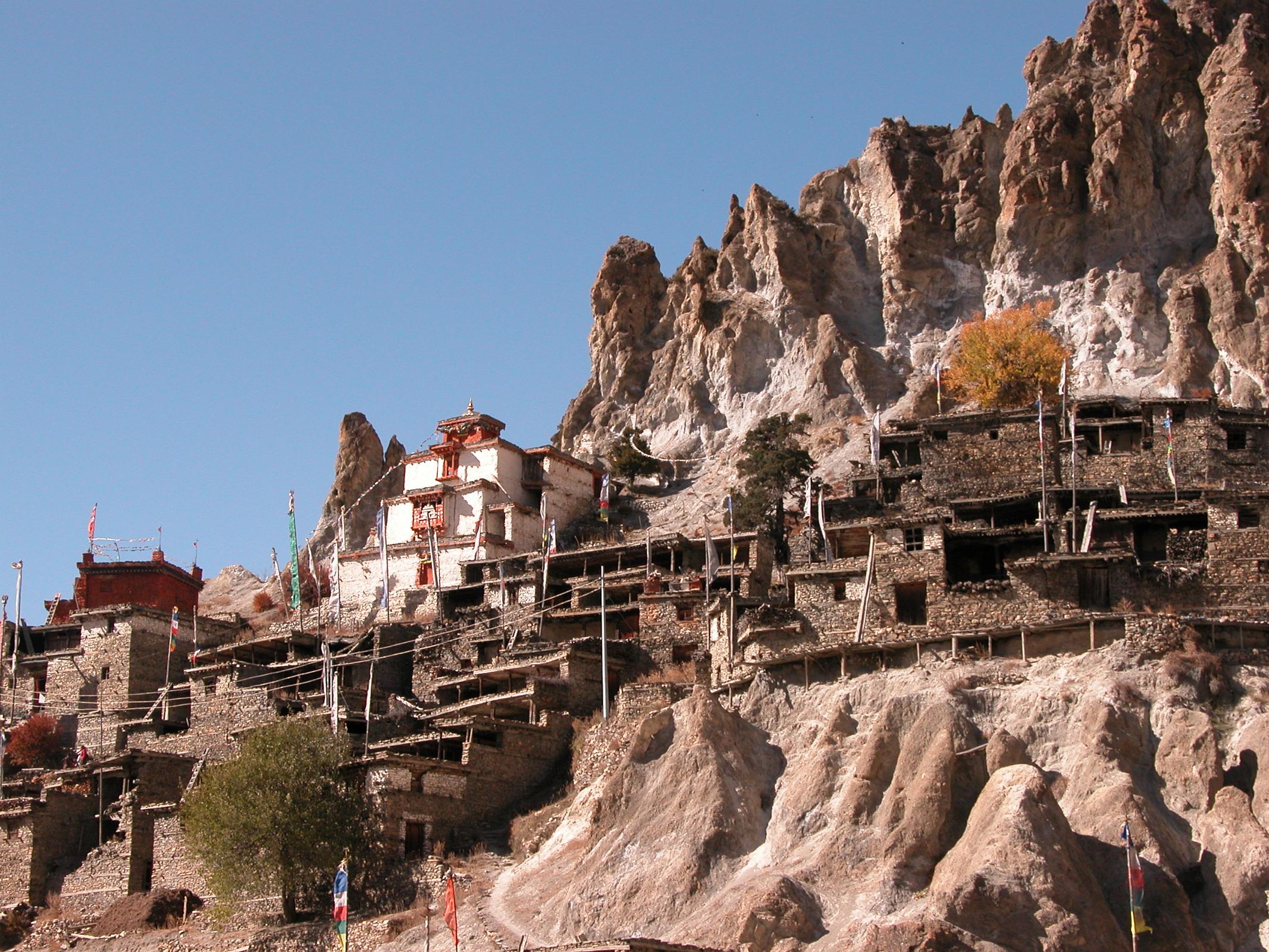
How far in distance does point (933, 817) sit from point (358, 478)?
62575 mm

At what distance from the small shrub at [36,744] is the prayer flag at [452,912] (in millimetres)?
26627

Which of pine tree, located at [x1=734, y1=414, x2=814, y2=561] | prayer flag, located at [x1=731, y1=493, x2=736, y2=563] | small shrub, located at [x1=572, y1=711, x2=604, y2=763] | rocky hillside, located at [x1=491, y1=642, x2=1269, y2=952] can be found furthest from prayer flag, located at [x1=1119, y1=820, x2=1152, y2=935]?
pine tree, located at [x1=734, y1=414, x2=814, y2=561]

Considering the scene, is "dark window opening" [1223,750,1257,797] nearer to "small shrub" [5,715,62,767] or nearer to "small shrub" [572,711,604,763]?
"small shrub" [572,711,604,763]

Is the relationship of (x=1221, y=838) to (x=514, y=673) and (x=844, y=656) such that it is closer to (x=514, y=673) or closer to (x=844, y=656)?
(x=844, y=656)

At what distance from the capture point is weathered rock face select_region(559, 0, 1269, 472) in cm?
8306

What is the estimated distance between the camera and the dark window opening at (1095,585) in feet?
162

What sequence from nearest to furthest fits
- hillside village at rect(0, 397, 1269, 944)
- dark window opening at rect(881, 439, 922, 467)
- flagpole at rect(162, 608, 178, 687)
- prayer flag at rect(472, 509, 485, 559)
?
hillside village at rect(0, 397, 1269, 944)
flagpole at rect(162, 608, 178, 687)
dark window opening at rect(881, 439, 922, 467)
prayer flag at rect(472, 509, 485, 559)

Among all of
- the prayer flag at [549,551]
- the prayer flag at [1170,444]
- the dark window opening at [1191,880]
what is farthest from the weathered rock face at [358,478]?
the dark window opening at [1191,880]

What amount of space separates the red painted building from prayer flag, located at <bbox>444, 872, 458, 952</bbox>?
1512 inches

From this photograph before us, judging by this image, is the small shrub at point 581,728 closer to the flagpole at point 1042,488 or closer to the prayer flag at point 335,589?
the flagpole at point 1042,488

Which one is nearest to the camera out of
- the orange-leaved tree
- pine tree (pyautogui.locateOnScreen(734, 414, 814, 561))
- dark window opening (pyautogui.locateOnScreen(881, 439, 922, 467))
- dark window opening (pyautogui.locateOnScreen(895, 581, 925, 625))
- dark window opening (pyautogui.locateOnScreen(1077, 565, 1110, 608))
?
dark window opening (pyautogui.locateOnScreen(1077, 565, 1110, 608))

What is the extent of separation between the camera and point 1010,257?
297ft

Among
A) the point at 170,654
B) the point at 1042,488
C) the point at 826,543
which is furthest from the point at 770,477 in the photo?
the point at 170,654

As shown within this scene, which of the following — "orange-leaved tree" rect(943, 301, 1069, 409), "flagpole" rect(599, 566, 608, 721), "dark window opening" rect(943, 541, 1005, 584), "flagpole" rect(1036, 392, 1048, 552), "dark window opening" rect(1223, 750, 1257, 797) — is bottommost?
"dark window opening" rect(1223, 750, 1257, 797)
